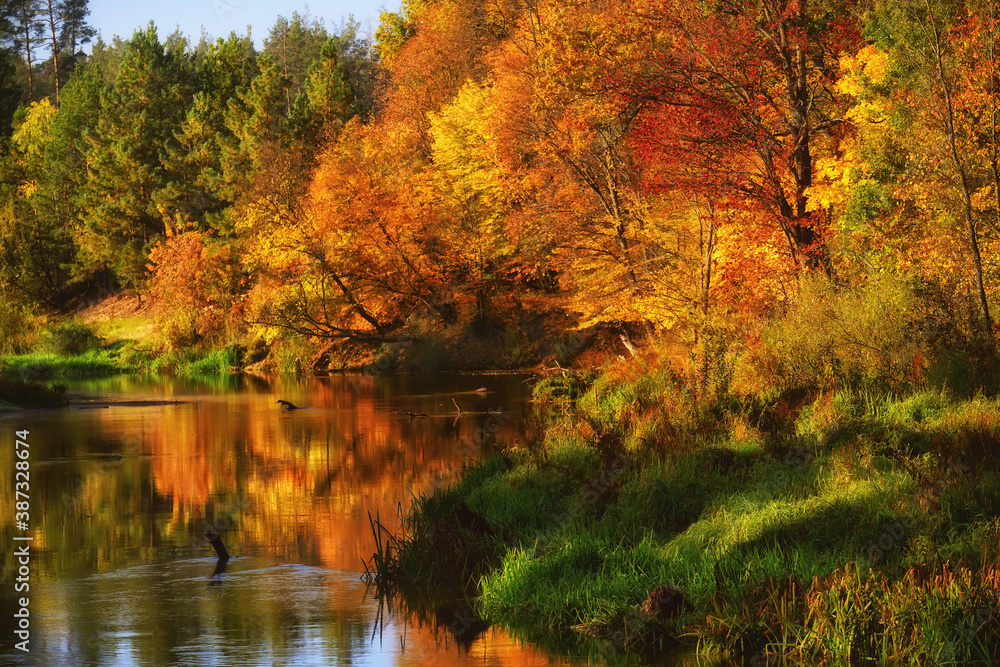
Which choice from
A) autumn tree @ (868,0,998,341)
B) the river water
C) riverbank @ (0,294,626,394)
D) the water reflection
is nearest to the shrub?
riverbank @ (0,294,626,394)

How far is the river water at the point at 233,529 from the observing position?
10.4 m

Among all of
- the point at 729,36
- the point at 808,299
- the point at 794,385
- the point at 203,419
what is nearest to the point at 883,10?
the point at 729,36

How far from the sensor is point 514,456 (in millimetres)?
16562

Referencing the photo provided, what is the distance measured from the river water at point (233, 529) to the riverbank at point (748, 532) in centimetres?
84

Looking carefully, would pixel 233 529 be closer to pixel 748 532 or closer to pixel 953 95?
pixel 748 532

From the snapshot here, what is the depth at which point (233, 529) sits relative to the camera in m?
15.7

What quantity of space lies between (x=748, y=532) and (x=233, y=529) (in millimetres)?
7091

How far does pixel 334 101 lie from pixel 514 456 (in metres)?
47.6

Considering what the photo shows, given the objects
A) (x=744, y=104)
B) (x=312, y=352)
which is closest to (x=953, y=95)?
(x=744, y=104)

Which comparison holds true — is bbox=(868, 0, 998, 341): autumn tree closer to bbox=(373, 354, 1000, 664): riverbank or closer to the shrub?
bbox=(373, 354, 1000, 664): riverbank

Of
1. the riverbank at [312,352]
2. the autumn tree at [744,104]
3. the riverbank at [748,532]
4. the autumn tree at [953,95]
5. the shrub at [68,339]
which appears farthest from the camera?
the shrub at [68,339]

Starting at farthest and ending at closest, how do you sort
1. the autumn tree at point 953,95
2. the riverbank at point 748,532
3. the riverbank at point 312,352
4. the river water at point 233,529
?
the riverbank at point 312,352 < the autumn tree at point 953,95 < the river water at point 233,529 < the riverbank at point 748,532

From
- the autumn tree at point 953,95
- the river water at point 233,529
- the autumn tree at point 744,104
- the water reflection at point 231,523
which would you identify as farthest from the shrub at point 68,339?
the autumn tree at point 953,95

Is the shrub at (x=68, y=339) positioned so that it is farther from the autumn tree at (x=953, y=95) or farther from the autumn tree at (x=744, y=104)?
the autumn tree at (x=953, y=95)
